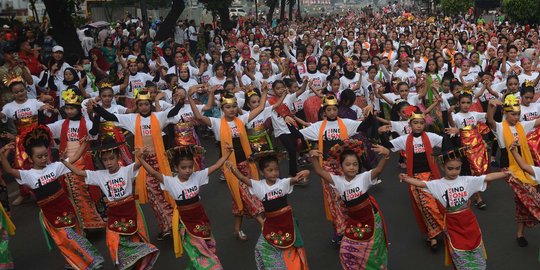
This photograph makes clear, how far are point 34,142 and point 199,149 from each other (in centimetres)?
184

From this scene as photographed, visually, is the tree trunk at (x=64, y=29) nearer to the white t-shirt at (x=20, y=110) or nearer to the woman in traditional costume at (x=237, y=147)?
the white t-shirt at (x=20, y=110)

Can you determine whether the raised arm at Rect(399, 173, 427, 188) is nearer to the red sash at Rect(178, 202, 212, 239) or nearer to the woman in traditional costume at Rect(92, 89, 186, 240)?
the red sash at Rect(178, 202, 212, 239)

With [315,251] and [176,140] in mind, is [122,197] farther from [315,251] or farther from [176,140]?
[176,140]

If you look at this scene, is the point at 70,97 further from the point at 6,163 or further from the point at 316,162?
the point at 316,162

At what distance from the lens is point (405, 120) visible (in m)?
8.36

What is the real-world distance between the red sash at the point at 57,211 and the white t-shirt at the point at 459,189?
150 inches

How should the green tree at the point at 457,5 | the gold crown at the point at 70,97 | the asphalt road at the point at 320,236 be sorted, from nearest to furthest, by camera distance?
the asphalt road at the point at 320,236 → the gold crown at the point at 70,97 → the green tree at the point at 457,5

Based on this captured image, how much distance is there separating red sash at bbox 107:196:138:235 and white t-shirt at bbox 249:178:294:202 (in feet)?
4.40

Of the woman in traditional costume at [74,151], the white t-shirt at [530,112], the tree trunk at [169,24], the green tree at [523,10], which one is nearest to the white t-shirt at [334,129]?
the white t-shirt at [530,112]

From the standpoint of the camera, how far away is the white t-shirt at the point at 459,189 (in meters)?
5.29

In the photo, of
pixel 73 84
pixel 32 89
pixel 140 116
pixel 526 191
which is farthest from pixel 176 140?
pixel 526 191

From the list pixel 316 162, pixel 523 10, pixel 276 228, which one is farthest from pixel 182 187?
pixel 523 10

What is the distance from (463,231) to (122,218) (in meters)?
3.32

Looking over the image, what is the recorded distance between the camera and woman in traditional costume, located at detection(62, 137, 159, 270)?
580 cm
